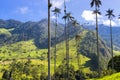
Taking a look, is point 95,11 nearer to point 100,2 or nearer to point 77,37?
point 100,2

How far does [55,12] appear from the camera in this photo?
152 meters

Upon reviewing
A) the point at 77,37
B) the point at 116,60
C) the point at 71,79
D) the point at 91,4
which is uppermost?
the point at 91,4

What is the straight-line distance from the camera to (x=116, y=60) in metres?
166

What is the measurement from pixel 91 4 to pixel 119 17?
4148 cm

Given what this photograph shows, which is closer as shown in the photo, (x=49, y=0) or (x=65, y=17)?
(x=49, y=0)

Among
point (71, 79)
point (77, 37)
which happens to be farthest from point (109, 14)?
point (71, 79)

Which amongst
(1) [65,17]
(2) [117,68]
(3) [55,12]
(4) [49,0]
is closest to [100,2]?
(1) [65,17]

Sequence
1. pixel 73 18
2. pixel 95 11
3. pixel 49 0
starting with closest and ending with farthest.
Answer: pixel 49 0 → pixel 95 11 → pixel 73 18

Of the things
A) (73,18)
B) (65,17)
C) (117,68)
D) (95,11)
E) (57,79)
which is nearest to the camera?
Result: (95,11)

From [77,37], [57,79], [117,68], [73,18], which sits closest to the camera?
[73,18]

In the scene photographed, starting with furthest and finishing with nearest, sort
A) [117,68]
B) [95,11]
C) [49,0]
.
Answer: [117,68]
[95,11]
[49,0]

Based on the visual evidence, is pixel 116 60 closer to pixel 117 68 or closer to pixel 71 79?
pixel 117 68

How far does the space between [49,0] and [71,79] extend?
157009mm

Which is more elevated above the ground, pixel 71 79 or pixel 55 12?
pixel 55 12
